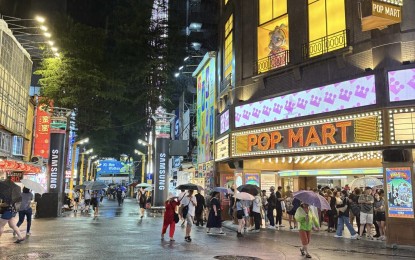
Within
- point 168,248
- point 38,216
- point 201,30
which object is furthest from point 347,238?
point 201,30

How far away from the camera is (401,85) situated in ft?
43.6

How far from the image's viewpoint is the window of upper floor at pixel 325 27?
1652 cm

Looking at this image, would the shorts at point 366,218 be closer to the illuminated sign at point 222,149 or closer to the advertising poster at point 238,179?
the advertising poster at point 238,179

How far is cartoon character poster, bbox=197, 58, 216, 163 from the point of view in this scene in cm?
2748

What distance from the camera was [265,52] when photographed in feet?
66.4

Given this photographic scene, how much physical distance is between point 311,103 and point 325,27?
11.7 feet

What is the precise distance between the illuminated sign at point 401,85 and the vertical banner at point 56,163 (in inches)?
874

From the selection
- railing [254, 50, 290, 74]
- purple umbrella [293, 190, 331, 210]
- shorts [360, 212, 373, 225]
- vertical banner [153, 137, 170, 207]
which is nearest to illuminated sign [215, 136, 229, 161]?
railing [254, 50, 290, 74]

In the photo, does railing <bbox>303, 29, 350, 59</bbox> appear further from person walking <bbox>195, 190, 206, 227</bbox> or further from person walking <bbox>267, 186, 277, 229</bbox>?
person walking <bbox>195, 190, 206, 227</bbox>

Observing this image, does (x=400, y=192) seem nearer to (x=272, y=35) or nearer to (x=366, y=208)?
(x=366, y=208)

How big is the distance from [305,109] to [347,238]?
209 inches

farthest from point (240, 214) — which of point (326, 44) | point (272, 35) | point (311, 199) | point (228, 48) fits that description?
point (228, 48)

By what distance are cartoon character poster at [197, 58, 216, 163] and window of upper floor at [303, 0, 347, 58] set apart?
9867 millimetres

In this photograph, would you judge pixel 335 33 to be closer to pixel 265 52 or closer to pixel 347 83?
pixel 347 83
